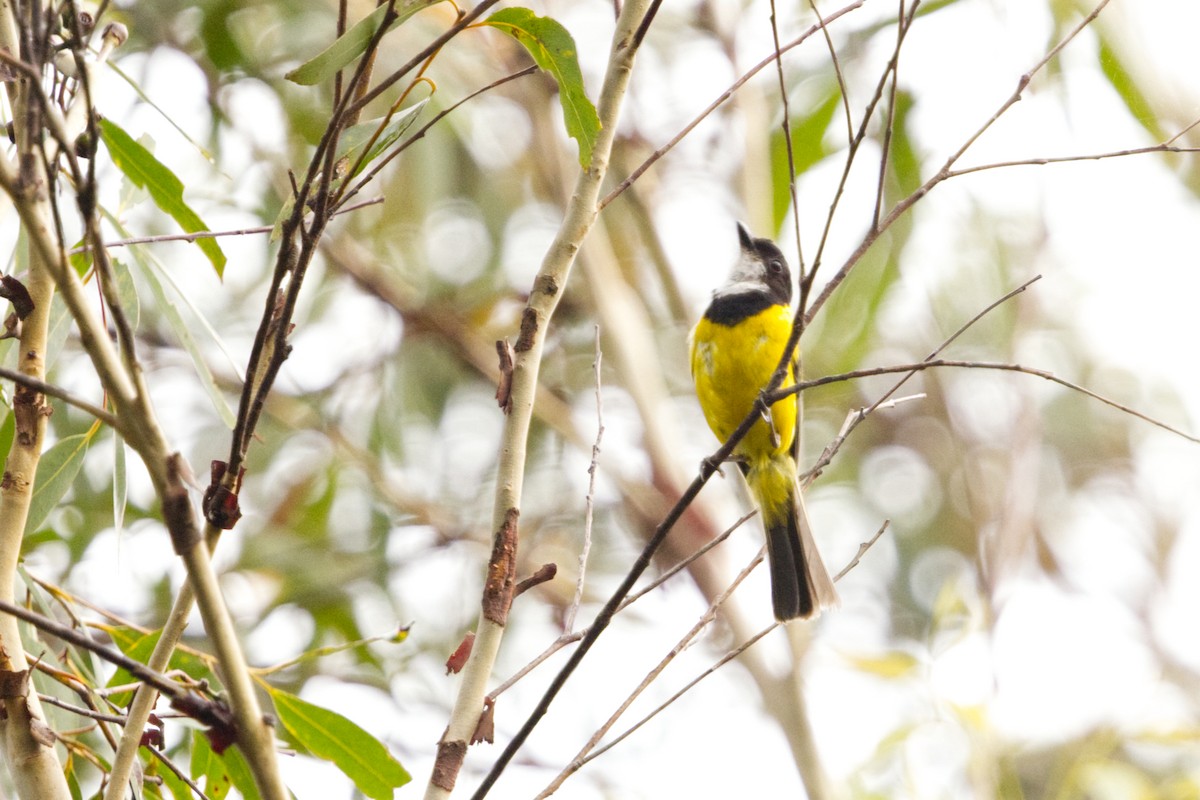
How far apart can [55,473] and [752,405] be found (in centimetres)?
177

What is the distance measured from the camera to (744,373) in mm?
3252

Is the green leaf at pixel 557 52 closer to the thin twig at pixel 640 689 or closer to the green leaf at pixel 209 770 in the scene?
the thin twig at pixel 640 689

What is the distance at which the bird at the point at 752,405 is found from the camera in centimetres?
321

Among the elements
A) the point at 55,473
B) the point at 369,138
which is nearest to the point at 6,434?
the point at 55,473

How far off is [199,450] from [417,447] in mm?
954

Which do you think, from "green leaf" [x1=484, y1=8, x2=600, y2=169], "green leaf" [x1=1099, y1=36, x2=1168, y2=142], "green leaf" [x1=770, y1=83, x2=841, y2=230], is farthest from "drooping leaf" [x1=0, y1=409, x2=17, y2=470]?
"green leaf" [x1=1099, y1=36, x2=1168, y2=142]

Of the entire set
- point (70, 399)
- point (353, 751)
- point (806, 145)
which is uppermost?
point (806, 145)

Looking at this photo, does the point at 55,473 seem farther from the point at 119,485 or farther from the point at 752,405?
the point at 752,405

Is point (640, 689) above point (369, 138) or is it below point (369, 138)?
below

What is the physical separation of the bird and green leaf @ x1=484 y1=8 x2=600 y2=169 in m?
1.60

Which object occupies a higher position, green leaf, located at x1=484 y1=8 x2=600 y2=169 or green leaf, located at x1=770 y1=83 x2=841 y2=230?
green leaf, located at x1=770 y1=83 x2=841 y2=230

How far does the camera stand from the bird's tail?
3.03 metres

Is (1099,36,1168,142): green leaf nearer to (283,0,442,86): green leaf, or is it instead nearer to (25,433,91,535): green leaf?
(283,0,442,86): green leaf

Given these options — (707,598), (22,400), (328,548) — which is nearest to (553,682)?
(22,400)
